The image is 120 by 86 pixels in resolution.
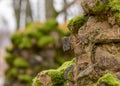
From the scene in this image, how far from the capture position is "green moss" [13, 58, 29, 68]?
15.8m

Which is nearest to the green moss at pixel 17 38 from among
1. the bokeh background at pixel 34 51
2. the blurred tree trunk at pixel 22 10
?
the bokeh background at pixel 34 51

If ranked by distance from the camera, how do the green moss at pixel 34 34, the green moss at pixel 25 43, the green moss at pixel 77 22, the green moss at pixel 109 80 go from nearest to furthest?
the green moss at pixel 109 80, the green moss at pixel 77 22, the green moss at pixel 34 34, the green moss at pixel 25 43

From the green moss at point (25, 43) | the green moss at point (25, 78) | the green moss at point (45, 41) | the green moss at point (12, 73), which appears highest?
the green moss at point (25, 43)

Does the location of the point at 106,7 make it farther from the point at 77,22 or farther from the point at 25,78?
the point at 25,78

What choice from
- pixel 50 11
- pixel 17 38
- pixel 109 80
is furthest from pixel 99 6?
pixel 50 11

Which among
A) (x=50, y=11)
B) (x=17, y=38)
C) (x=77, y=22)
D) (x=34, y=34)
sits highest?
(x=50, y=11)

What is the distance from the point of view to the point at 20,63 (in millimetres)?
15828

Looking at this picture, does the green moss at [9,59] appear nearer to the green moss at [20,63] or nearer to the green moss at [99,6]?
the green moss at [20,63]

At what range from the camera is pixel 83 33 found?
3.71 meters

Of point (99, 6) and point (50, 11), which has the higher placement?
point (50, 11)

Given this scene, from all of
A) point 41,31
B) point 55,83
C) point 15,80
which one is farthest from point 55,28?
point 55,83

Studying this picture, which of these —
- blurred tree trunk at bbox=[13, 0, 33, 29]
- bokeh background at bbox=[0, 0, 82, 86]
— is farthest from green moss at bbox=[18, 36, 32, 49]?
blurred tree trunk at bbox=[13, 0, 33, 29]

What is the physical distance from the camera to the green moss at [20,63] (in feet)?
51.7

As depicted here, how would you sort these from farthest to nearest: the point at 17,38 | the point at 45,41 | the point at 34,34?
the point at 17,38
the point at 34,34
the point at 45,41
